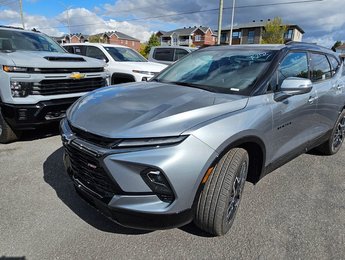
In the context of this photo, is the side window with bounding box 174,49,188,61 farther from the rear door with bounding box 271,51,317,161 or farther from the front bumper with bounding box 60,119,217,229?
the front bumper with bounding box 60,119,217,229

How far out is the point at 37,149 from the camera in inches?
169

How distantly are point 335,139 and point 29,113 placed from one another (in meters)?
4.85

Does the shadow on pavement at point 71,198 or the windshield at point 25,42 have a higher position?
the windshield at point 25,42

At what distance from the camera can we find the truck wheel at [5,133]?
423cm

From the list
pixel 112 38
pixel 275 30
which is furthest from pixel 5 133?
pixel 112 38

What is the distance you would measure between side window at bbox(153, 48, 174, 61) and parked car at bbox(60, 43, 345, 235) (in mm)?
8491

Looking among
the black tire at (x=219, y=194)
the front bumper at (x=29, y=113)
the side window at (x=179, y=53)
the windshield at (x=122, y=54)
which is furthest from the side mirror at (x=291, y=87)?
the side window at (x=179, y=53)

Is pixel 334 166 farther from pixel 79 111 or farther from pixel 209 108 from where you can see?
pixel 79 111

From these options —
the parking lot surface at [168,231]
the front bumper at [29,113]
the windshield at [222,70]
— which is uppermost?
the windshield at [222,70]

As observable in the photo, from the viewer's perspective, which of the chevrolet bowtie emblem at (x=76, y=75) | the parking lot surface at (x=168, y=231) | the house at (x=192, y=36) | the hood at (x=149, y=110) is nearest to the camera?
the hood at (x=149, y=110)

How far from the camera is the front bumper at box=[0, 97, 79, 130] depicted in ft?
13.0

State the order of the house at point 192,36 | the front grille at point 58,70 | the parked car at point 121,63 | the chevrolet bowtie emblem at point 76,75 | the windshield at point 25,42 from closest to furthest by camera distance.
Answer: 1. the front grille at point 58,70
2. the chevrolet bowtie emblem at point 76,75
3. the windshield at point 25,42
4. the parked car at point 121,63
5. the house at point 192,36

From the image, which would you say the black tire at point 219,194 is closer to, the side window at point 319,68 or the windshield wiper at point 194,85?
the windshield wiper at point 194,85

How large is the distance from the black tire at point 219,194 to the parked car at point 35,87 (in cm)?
301
